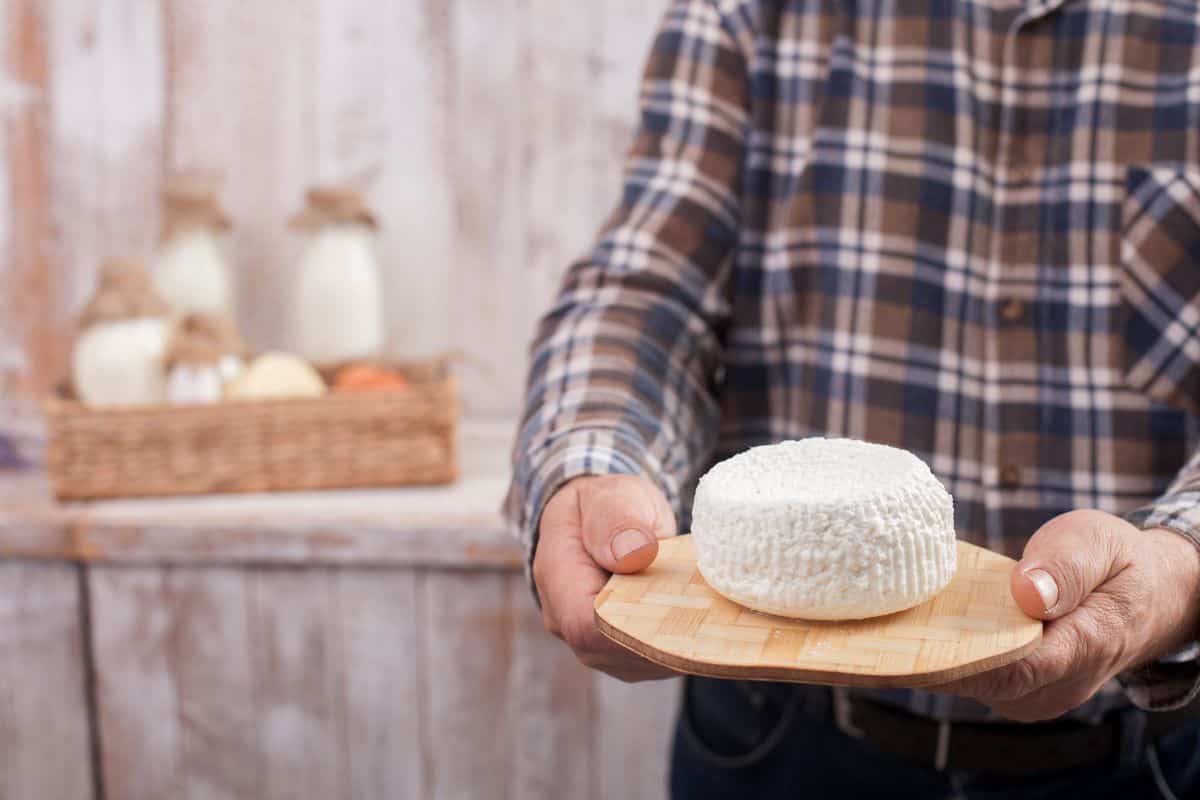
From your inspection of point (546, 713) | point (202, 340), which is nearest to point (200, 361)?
point (202, 340)

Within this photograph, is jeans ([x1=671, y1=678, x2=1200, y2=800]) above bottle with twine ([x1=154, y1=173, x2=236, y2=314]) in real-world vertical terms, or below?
below

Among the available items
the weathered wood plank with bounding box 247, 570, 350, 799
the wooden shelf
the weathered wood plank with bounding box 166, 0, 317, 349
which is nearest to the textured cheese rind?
the wooden shelf

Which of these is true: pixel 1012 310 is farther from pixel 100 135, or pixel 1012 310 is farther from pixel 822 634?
pixel 100 135

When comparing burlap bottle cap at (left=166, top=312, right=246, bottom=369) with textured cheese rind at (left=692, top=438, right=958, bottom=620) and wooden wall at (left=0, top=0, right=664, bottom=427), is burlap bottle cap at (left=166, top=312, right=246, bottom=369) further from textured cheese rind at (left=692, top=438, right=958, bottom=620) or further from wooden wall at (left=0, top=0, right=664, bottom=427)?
textured cheese rind at (left=692, top=438, right=958, bottom=620)

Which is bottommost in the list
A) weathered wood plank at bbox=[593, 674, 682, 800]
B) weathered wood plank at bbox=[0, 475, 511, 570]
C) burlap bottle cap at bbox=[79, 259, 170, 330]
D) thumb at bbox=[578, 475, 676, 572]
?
weathered wood plank at bbox=[593, 674, 682, 800]

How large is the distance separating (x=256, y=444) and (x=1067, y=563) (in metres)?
1.09

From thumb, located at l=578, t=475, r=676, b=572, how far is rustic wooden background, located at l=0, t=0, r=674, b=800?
2.14 ft

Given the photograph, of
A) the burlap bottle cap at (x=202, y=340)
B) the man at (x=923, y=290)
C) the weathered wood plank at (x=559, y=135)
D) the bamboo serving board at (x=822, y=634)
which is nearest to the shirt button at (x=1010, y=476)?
the man at (x=923, y=290)

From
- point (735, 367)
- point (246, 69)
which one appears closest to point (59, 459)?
point (246, 69)

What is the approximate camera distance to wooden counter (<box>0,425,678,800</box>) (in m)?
1.32

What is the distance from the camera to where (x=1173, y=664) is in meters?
0.69

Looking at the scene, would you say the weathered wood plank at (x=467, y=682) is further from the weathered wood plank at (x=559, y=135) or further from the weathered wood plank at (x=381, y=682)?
the weathered wood plank at (x=559, y=135)

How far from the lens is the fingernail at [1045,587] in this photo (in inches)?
21.9

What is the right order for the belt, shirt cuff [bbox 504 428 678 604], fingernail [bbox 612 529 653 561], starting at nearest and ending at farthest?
fingernail [bbox 612 529 653 561]
shirt cuff [bbox 504 428 678 604]
the belt
